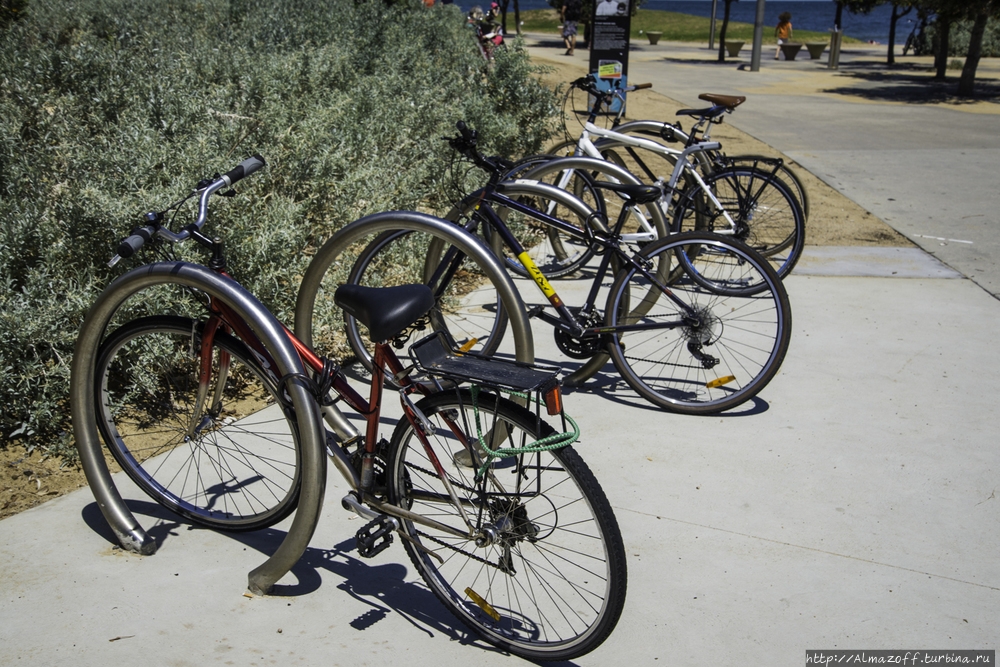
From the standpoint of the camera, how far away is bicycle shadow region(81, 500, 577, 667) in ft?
8.40

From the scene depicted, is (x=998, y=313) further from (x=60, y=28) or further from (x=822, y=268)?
(x=60, y=28)

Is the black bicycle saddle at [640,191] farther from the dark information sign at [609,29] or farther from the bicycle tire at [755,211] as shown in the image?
the dark information sign at [609,29]

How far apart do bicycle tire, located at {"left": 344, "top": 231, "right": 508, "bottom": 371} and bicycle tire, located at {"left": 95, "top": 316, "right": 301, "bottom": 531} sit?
664 millimetres

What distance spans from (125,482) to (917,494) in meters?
3.32

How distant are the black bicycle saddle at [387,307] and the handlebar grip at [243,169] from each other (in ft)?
2.10

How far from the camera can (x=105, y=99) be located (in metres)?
5.86

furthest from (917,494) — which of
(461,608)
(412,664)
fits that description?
(412,664)

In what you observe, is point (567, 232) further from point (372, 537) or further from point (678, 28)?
point (678, 28)

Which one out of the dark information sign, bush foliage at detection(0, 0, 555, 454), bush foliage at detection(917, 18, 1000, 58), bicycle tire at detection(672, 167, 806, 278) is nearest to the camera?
bush foliage at detection(0, 0, 555, 454)

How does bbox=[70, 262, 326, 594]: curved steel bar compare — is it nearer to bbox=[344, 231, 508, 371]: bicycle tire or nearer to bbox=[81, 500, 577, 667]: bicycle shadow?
bbox=[81, 500, 577, 667]: bicycle shadow

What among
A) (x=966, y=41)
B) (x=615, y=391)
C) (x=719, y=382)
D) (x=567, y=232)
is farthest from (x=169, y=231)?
(x=966, y=41)

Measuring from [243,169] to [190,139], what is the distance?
9.12 feet

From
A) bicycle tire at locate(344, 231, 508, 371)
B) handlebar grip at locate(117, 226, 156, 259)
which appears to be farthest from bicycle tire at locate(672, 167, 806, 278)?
handlebar grip at locate(117, 226, 156, 259)

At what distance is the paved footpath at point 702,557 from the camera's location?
2.47 meters
